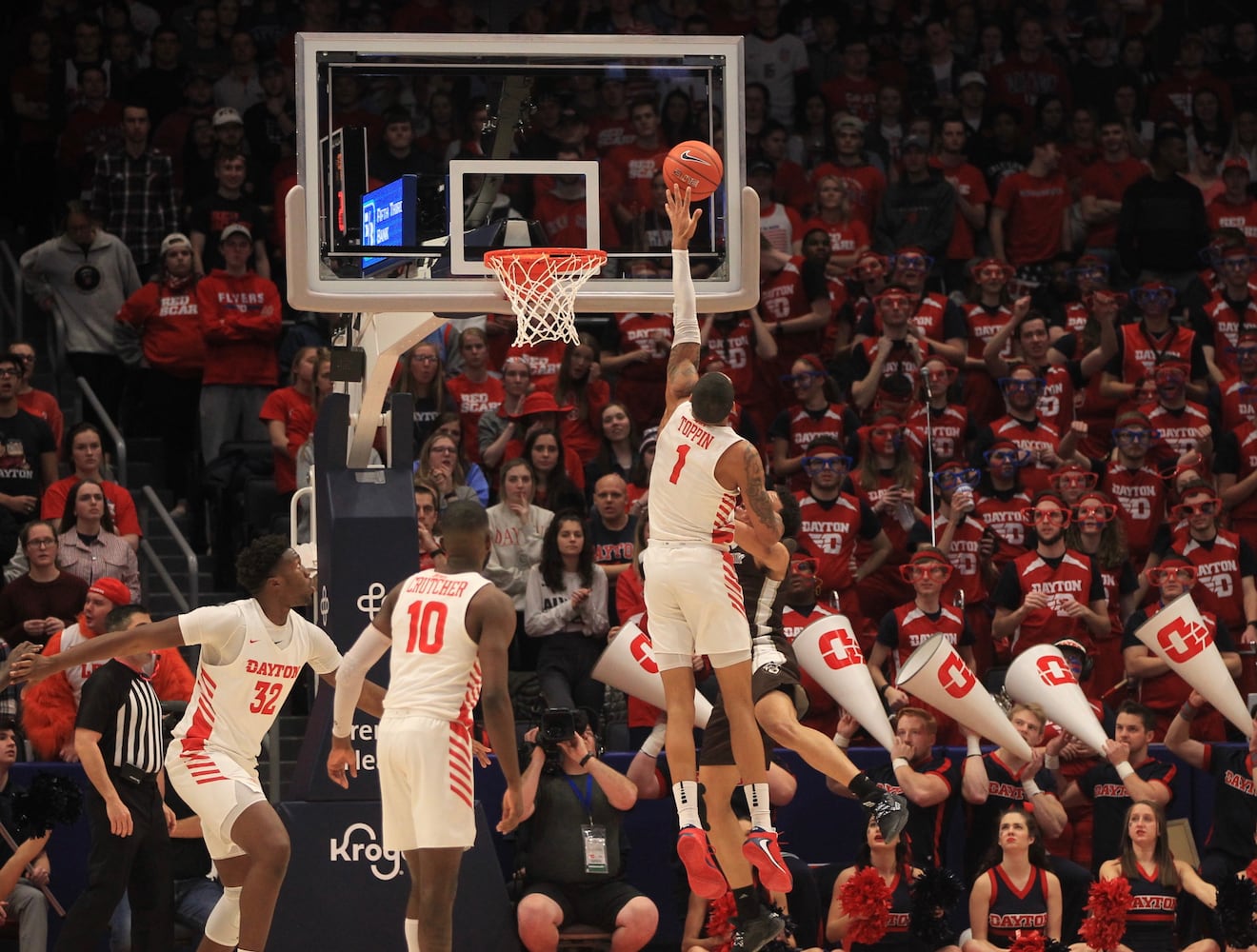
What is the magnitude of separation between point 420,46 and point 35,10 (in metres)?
9.68

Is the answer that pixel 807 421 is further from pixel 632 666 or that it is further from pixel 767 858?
pixel 767 858

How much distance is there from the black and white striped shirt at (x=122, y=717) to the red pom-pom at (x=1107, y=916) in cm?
545

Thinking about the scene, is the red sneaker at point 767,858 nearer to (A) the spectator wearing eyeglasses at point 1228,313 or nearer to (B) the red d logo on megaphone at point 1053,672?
(B) the red d logo on megaphone at point 1053,672

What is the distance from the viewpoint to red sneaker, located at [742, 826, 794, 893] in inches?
383

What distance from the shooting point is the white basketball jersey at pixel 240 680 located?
9820 millimetres

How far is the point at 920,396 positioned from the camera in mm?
16156

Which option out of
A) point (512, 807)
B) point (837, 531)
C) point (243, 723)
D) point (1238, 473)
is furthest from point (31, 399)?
point (1238, 473)

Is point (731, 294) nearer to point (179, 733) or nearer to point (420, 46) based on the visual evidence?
point (420, 46)

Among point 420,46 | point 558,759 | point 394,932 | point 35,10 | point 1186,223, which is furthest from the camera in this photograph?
point 35,10

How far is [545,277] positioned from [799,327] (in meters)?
6.34

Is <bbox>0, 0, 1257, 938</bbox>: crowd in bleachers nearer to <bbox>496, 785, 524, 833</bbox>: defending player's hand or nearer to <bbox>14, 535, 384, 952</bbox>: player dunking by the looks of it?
<bbox>14, 535, 384, 952</bbox>: player dunking

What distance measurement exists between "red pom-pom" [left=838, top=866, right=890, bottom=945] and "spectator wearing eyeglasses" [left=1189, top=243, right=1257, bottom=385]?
6878mm

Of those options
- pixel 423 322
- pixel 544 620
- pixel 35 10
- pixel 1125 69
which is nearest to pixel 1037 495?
pixel 544 620

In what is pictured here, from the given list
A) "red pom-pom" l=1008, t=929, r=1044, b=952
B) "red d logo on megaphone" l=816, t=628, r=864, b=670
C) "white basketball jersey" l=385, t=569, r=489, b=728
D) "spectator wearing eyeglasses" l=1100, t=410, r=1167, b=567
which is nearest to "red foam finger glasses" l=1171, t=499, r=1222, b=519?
"spectator wearing eyeglasses" l=1100, t=410, r=1167, b=567
